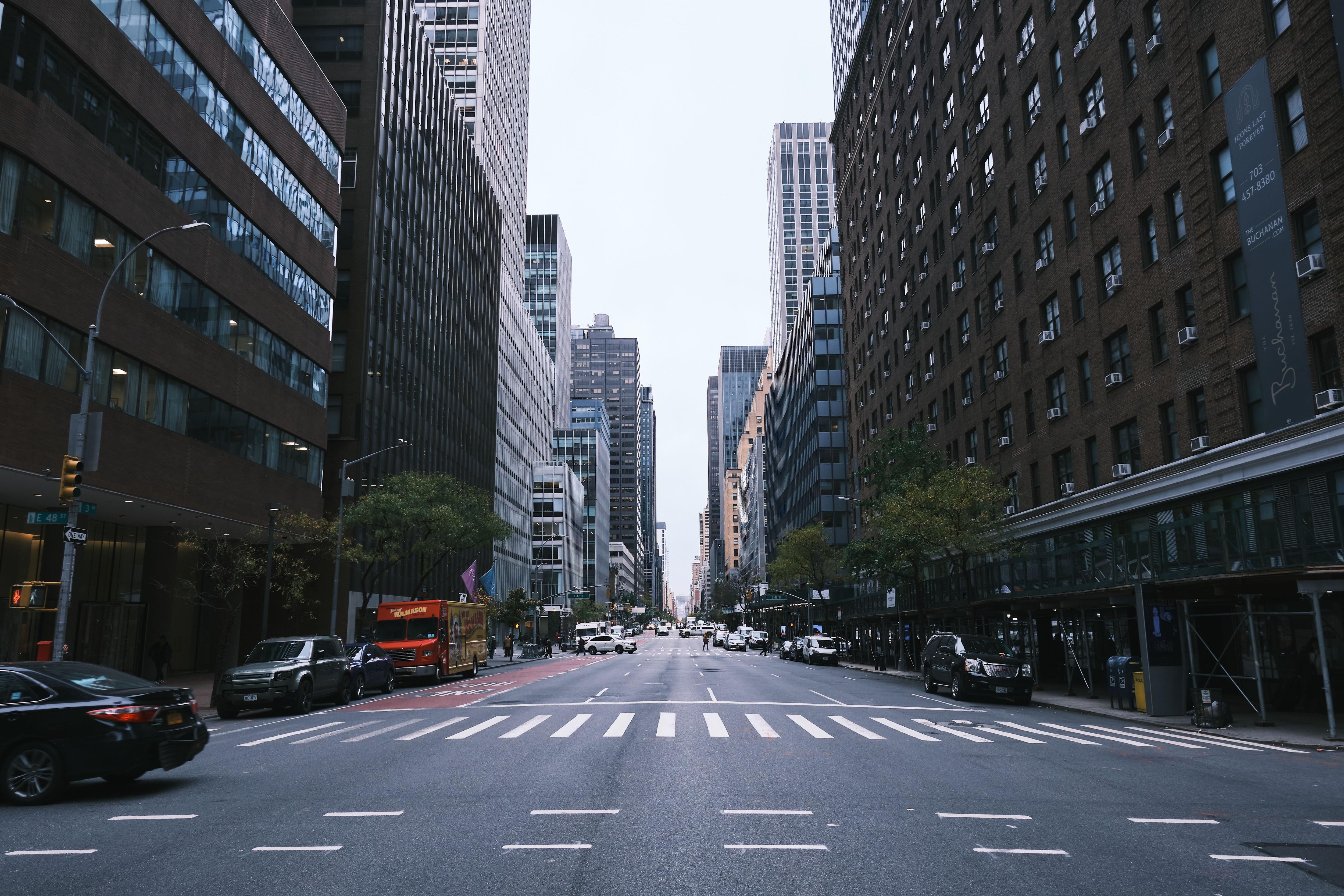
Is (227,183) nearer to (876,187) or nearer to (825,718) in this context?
(825,718)

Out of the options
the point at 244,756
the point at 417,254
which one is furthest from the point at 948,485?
the point at 417,254

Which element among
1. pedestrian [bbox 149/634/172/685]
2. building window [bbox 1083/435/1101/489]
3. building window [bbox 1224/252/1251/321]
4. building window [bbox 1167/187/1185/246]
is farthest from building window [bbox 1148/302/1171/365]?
pedestrian [bbox 149/634/172/685]

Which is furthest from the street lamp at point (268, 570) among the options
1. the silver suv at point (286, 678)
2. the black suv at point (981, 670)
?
the black suv at point (981, 670)

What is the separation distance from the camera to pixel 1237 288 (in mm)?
26031

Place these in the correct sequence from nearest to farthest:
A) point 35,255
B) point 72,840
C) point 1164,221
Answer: point 72,840 → point 35,255 → point 1164,221

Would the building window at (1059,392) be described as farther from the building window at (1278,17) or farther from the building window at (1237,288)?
the building window at (1278,17)

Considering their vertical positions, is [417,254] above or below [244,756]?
above

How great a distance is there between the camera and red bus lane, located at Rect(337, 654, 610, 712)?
25.3 meters

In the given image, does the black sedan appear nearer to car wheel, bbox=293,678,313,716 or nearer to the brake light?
the brake light

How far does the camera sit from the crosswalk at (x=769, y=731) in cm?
1656

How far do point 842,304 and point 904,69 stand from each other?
26.1m

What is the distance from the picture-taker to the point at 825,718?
2089 cm

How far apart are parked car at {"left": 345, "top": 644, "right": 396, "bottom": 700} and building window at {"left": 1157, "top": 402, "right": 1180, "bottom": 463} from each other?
2642 centimetres

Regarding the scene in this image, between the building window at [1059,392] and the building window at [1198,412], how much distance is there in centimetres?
871
